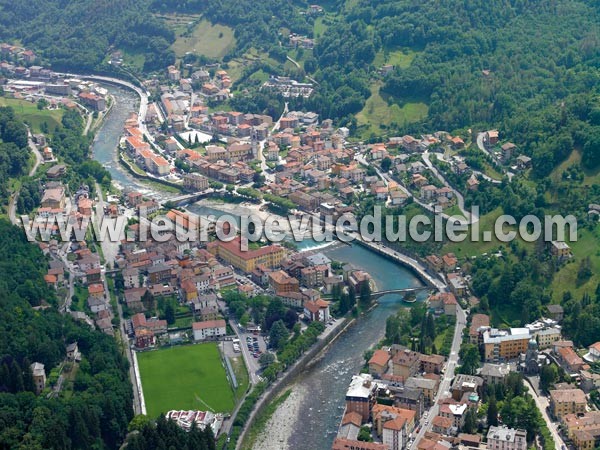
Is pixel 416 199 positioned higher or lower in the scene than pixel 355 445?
higher

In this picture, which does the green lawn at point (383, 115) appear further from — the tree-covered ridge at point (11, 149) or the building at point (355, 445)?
the building at point (355, 445)

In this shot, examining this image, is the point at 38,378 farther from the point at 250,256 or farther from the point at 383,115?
the point at 383,115

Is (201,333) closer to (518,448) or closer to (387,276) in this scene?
(387,276)

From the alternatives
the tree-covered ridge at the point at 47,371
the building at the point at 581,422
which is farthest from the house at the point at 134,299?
the building at the point at 581,422

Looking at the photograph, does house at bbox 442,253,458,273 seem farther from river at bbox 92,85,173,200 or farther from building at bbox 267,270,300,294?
river at bbox 92,85,173,200

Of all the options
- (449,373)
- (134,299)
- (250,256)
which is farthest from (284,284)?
(449,373)

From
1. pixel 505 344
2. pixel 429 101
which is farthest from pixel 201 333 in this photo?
pixel 429 101
